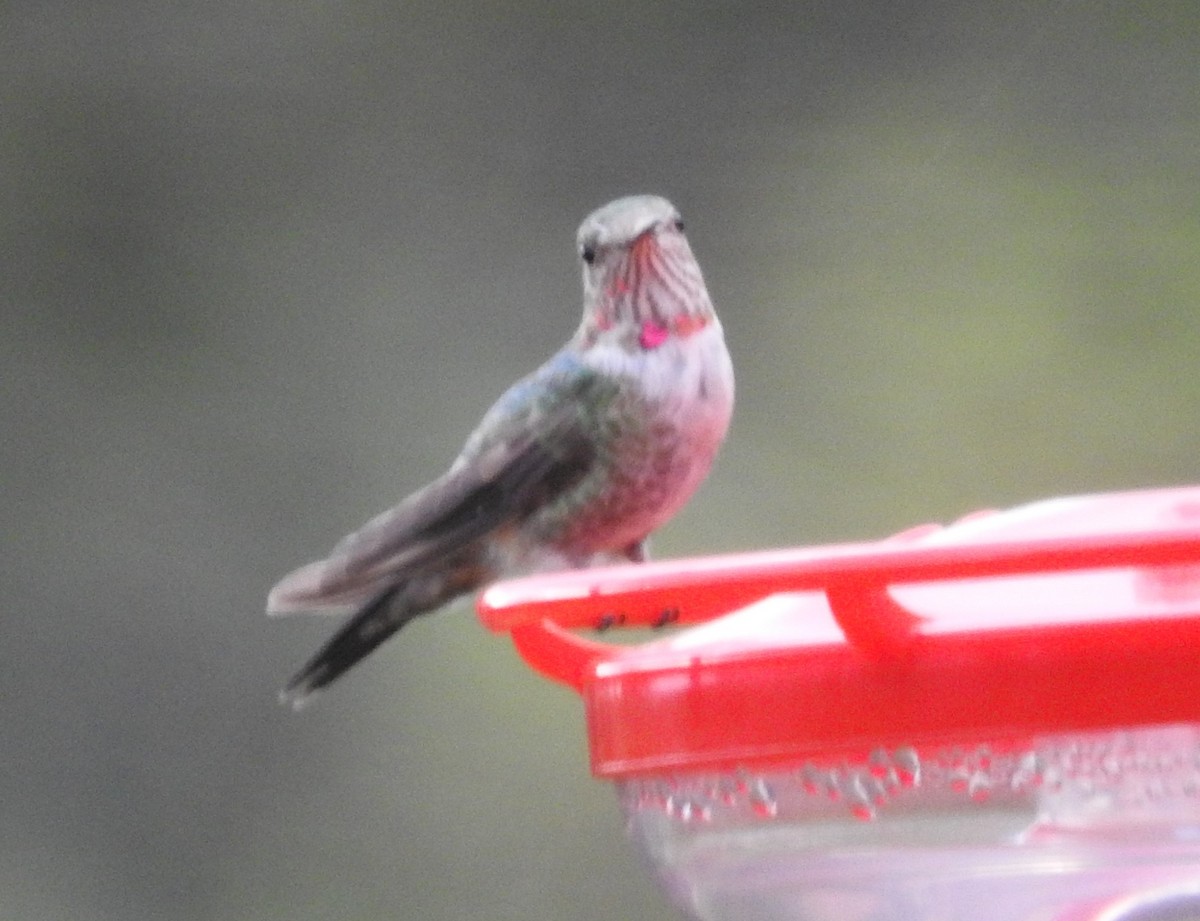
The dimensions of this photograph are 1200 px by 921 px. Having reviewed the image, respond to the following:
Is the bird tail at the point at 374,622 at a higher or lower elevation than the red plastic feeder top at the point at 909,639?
lower

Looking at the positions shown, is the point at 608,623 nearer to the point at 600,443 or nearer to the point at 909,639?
the point at 909,639

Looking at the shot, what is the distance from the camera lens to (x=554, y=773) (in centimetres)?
540

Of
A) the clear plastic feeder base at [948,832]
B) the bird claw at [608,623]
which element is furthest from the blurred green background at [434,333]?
the clear plastic feeder base at [948,832]

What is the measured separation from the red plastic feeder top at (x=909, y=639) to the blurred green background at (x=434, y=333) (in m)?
3.63

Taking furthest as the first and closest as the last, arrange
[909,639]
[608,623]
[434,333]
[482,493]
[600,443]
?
[434,333], [600,443], [482,493], [608,623], [909,639]

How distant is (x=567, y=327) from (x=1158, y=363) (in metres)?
1.41

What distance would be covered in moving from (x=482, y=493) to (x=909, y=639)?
3.35 feet

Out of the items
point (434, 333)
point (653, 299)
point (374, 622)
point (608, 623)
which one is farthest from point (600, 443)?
point (434, 333)

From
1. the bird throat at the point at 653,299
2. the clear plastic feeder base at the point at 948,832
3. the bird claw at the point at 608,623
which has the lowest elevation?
A: the clear plastic feeder base at the point at 948,832

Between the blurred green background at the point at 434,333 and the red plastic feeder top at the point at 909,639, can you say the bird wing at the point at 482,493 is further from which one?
the blurred green background at the point at 434,333

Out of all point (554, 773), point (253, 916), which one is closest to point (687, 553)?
point (554, 773)

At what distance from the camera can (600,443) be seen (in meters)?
2.35

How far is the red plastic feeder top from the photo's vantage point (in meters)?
1.13

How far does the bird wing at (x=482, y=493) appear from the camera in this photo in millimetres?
1964
